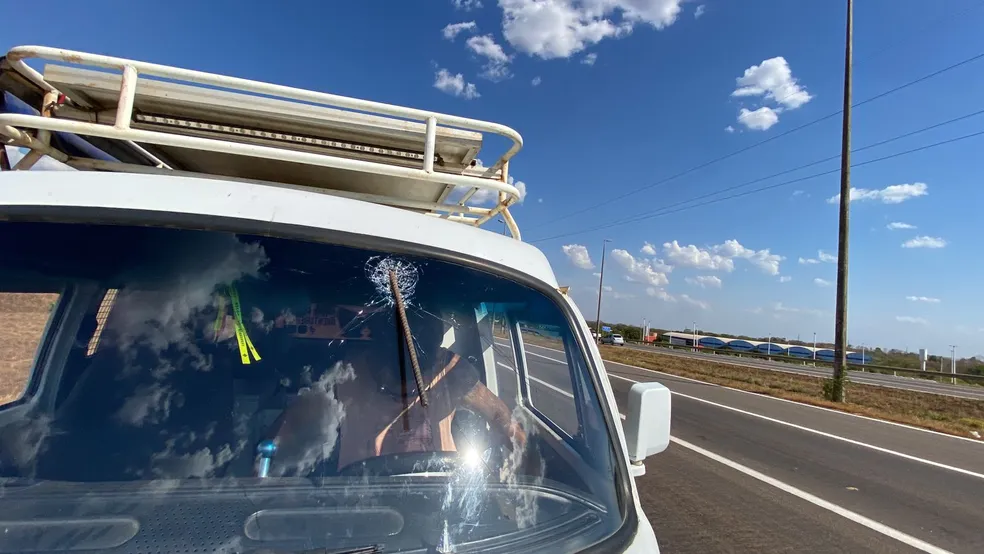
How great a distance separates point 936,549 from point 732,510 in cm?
170

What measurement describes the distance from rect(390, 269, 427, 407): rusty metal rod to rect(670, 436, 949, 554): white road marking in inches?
225

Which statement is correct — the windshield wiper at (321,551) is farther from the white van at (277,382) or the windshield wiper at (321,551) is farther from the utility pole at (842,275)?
the utility pole at (842,275)

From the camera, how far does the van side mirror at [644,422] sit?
1.71 m

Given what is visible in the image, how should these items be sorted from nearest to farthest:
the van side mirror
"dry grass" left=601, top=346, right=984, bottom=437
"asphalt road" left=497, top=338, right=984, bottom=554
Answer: the van side mirror
"asphalt road" left=497, top=338, right=984, bottom=554
"dry grass" left=601, top=346, right=984, bottom=437

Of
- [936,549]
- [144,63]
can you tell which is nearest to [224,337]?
[144,63]

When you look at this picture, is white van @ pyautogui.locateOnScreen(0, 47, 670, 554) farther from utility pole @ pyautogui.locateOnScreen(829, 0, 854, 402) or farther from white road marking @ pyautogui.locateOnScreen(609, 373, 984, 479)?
utility pole @ pyautogui.locateOnScreen(829, 0, 854, 402)

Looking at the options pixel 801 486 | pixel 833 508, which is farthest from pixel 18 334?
pixel 801 486

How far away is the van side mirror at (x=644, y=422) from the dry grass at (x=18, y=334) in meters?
1.77

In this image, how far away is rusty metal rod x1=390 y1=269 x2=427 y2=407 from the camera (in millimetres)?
1514

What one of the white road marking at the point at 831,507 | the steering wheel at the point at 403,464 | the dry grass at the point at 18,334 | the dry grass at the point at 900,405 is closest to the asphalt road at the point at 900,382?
the dry grass at the point at 900,405

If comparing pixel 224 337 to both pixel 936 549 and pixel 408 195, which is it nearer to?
pixel 408 195

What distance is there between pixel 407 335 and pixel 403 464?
0.35m

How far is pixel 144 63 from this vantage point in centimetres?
174

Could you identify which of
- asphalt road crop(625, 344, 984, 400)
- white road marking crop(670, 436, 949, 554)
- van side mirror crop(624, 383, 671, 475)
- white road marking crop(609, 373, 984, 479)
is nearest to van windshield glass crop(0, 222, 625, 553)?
van side mirror crop(624, 383, 671, 475)
